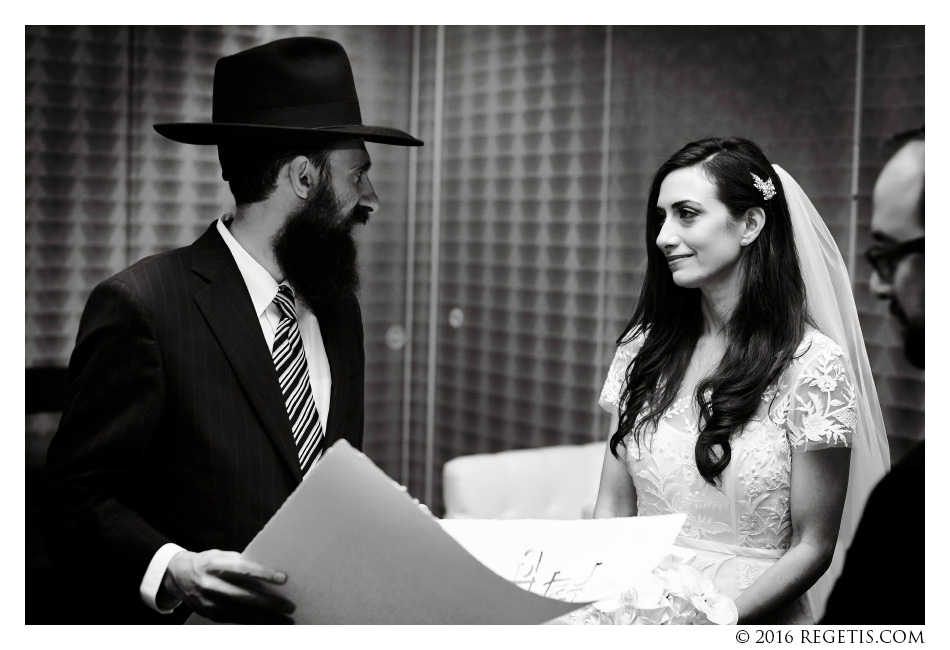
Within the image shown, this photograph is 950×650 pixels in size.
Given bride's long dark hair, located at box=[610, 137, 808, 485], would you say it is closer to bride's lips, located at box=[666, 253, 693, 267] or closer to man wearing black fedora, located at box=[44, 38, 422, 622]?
bride's lips, located at box=[666, 253, 693, 267]

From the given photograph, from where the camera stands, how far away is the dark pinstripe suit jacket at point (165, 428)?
5.45ft

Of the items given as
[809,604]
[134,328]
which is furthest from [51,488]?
[809,604]

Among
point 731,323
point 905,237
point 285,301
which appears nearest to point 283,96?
point 285,301

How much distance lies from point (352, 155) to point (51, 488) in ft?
2.68

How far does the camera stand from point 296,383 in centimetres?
187

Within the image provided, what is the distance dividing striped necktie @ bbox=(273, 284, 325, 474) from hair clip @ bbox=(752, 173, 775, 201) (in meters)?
0.95

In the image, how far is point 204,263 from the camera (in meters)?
1.82

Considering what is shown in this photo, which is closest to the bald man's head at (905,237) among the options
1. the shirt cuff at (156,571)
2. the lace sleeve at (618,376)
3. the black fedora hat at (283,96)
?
the lace sleeve at (618,376)

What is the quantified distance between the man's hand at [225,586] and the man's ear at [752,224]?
1132 mm

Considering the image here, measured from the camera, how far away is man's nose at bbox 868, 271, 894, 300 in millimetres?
2137

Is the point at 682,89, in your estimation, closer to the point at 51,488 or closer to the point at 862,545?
the point at 862,545

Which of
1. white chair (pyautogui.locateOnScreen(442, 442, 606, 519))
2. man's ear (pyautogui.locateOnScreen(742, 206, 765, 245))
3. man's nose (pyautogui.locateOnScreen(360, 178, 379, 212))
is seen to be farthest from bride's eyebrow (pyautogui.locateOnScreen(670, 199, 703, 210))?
white chair (pyautogui.locateOnScreen(442, 442, 606, 519))
